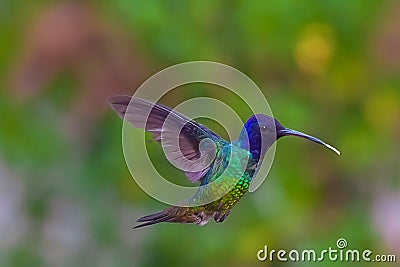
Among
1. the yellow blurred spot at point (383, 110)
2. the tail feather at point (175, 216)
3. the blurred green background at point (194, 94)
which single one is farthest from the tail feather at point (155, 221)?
the yellow blurred spot at point (383, 110)

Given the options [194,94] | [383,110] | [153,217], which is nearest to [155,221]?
[153,217]

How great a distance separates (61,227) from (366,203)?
580 mm

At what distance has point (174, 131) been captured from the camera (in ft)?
0.84

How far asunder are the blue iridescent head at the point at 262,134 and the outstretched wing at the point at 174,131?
0.02 m

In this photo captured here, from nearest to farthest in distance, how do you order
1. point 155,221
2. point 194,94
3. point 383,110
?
point 155,221 < point 194,94 < point 383,110

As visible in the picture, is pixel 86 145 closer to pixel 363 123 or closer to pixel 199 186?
pixel 363 123

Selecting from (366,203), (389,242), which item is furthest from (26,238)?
(389,242)

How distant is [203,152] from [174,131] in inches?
0.6

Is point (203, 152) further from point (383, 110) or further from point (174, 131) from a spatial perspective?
point (383, 110)

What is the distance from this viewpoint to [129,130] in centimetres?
24

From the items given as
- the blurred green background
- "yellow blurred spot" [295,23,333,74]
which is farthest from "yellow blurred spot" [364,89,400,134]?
"yellow blurred spot" [295,23,333,74]

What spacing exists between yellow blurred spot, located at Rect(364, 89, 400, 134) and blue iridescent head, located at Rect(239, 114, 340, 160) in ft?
3.66

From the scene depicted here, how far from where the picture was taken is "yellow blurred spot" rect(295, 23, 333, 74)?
1160 mm

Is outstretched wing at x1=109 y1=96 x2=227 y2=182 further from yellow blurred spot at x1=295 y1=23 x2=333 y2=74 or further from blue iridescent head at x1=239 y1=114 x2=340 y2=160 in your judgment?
yellow blurred spot at x1=295 y1=23 x2=333 y2=74
